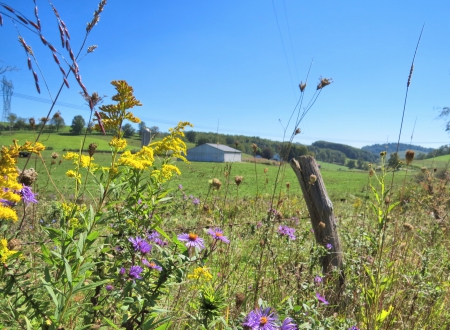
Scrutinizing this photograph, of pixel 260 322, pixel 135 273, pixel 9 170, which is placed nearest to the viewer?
→ pixel 9 170

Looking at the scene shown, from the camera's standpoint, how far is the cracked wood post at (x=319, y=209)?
9.58ft

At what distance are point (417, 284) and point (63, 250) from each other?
233 cm

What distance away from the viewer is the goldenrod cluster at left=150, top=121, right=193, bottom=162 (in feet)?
5.54

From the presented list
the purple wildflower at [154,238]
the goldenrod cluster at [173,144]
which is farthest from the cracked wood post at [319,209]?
the goldenrod cluster at [173,144]

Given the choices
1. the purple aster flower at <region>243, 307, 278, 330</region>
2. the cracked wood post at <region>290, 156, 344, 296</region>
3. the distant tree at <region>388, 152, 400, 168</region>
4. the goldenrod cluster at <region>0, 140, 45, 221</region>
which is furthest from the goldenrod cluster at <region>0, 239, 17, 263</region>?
the cracked wood post at <region>290, 156, 344, 296</region>

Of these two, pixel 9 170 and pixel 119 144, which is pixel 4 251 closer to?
pixel 9 170

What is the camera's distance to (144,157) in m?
1.49

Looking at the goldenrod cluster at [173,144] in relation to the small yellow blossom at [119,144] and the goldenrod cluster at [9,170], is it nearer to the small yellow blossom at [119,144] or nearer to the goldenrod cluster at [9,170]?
the small yellow blossom at [119,144]

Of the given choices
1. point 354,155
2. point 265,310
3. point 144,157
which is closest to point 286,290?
point 265,310

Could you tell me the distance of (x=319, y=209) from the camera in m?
3.04

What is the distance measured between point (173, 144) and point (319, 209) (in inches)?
72.9

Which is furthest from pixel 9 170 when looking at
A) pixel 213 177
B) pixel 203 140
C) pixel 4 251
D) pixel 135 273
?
pixel 203 140

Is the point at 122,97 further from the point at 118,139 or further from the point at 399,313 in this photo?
the point at 399,313

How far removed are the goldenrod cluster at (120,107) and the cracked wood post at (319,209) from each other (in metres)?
2.05
